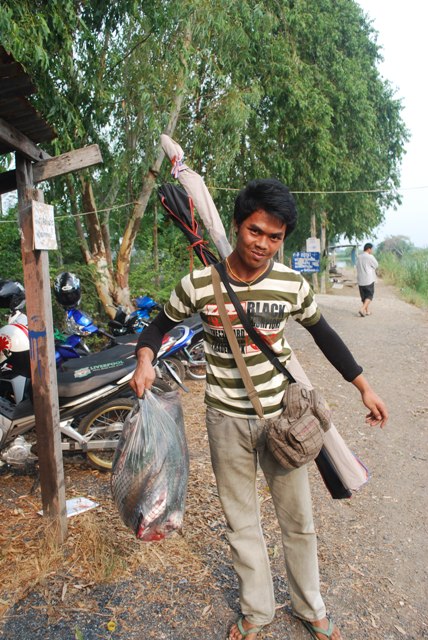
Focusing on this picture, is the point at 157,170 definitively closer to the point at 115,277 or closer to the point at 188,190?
the point at 115,277

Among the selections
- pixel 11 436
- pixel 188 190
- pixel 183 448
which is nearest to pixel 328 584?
pixel 183 448

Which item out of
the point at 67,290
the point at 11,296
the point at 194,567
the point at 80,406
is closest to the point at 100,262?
the point at 67,290

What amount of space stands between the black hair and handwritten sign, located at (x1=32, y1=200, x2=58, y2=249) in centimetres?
132

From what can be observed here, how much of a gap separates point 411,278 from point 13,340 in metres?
23.3

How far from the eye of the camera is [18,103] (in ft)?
8.25

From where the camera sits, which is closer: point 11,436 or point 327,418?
point 327,418

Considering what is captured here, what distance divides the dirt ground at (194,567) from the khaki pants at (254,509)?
300 millimetres

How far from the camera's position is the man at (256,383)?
2.04 metres

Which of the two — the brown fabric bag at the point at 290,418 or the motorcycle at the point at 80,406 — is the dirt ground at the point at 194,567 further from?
the brown fabric bag at the point at 290,418

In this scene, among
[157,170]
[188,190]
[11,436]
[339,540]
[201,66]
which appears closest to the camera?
[339,540]

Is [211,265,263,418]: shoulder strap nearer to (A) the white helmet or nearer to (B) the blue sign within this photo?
(A) the white helmet

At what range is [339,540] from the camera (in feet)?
10.8

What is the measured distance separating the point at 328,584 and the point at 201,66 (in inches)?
375

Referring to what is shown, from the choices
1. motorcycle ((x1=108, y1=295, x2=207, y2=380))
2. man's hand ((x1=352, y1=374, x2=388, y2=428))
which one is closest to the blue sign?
motorcycle ((x1=108, y1=295, x2=207, y2=380))
